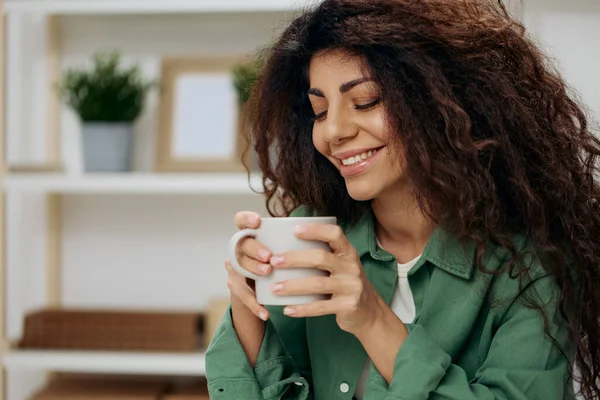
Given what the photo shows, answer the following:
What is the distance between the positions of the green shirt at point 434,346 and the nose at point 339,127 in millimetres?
183

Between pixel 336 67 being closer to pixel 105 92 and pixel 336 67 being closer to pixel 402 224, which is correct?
pixel 402 224

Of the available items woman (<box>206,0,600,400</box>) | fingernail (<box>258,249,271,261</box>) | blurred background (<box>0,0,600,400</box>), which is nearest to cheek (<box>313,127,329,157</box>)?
woman (<box>206,0,600,400</box>)

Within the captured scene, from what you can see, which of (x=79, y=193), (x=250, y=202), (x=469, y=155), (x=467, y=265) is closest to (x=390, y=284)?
(x=467, y=265)

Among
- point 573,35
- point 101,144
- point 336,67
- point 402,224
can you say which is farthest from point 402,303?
point 101,144

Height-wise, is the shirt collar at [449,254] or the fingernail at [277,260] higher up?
the fingernail at [277,260]

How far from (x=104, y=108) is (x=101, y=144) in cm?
9

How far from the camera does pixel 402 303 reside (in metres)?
1.12

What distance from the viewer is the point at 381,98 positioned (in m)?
0.99

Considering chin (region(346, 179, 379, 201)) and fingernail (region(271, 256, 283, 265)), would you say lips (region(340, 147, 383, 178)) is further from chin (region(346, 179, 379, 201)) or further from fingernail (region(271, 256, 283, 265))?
fingernail (region(271, 256, 283, 265))

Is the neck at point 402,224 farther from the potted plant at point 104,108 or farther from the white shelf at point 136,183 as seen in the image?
the potted plant at point 104,108

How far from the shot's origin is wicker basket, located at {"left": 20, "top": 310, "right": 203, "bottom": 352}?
203 cm

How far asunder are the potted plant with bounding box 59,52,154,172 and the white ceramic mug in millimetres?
1238

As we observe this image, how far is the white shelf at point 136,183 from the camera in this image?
1.97 metres

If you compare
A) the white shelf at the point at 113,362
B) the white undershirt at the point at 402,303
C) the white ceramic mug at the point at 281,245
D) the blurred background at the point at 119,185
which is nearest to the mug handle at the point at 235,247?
the white ceramic mug at the point at 281,245
